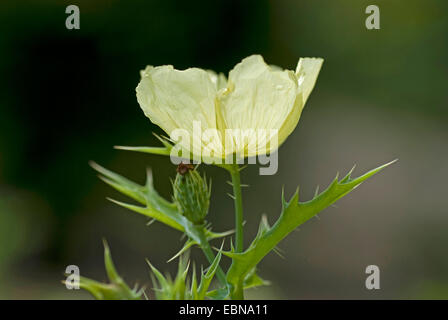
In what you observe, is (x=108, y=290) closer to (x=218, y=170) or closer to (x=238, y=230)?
(x=238, y=230)

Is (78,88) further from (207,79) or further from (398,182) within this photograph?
(207,79)

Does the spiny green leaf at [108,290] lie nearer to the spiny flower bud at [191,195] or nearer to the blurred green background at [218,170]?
the spiny flower bud at [191,195]

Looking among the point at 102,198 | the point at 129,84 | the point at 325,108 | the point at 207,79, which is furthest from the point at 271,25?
the point at 207,79

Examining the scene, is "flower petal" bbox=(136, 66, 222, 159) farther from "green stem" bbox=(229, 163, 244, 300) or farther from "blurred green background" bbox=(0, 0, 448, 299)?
"blurred green background" bbox=(0, 0, 448, 299)

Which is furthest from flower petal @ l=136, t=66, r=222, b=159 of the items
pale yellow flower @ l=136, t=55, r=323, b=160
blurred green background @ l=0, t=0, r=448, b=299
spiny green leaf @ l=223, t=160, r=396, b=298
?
blurred green background @ l=0, t=0, r=448, b=299

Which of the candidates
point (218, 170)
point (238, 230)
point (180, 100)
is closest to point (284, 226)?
point (238, 230)

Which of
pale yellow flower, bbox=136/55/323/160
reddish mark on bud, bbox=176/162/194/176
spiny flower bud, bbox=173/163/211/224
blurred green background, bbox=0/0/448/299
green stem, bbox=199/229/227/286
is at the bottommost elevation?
green stem, bbox=199/229/227/286
